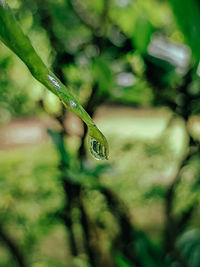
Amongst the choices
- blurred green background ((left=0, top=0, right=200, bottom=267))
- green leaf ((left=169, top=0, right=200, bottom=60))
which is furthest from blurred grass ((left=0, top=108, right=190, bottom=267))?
green leaf ((left=169, top=0, right=200, bottom=60))

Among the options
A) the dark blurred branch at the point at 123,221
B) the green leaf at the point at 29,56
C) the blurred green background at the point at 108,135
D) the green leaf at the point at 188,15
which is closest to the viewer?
the green leaf at the point at 29,56

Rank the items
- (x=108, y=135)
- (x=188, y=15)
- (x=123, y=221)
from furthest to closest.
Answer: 1. (x=108, y=135)
2. (x=123, y=221)
3. (x=188, y=15)

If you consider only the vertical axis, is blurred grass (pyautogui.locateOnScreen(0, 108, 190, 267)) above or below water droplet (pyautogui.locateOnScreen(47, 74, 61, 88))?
below

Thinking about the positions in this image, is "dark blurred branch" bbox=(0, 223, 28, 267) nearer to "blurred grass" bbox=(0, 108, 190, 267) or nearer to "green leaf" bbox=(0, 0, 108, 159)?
"blurred grass" bbox=(0, 108, 190, 267)

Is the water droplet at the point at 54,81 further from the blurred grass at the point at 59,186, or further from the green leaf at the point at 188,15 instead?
the blurred grass at the point at 59,186

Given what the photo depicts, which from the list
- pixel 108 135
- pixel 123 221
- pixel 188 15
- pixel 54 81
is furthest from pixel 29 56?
pixel 108 135

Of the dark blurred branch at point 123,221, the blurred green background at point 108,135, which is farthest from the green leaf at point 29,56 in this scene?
the dark blurred branch at point 123,221

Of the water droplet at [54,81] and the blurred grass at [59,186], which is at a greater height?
the water droplet at [54,81]

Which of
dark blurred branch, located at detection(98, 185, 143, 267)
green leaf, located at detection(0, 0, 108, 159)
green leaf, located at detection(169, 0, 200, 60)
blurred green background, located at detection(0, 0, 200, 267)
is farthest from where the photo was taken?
dark blurred branch, located at detection(98, 185, 143, 267)

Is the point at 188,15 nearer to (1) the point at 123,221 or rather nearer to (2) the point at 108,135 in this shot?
(1) the point at 123,221

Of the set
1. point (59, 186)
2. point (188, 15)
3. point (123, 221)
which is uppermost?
point (188, 15)
